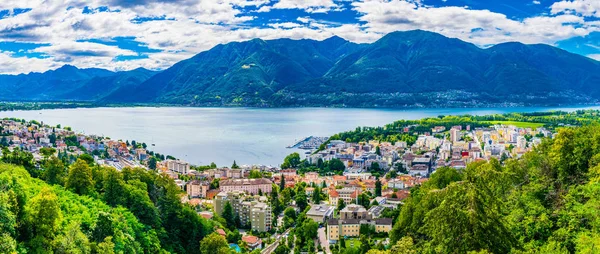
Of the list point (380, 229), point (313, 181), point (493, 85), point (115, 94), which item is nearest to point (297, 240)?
point (380, 229)

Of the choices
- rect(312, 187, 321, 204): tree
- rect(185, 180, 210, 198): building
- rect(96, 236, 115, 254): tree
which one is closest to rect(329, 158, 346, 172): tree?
rect(312, 187, 321, 204): tree

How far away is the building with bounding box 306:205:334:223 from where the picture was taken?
760 inches

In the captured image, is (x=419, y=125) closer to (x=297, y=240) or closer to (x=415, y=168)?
(x=415, y=168)

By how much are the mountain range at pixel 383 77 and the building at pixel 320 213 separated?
285 feet

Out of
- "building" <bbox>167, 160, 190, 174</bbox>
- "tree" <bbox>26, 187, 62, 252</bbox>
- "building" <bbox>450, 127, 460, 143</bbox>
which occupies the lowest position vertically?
"building" <bbox>167, 160, 190, 174</bbox>

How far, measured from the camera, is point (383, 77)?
120438mm

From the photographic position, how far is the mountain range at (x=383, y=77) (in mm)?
112188

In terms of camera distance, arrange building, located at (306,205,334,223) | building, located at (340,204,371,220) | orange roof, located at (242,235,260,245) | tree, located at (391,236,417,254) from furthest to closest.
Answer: building, located at (306,205,334,223), building, located at (340,204,371,220), orange roof, located at (242,235,260,245), tree, located at (391,236,417,254)

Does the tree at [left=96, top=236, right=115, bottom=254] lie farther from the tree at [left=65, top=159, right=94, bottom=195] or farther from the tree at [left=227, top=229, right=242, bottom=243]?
the tree at [left=227, top=229, right=242, bottom=243]

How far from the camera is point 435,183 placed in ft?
47.3

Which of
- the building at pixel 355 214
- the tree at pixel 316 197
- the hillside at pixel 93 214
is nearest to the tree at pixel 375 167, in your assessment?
the tree at pixel 316 197

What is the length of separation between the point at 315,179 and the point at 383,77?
95.3 metres

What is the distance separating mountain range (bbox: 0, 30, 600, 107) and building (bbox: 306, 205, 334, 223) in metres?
86.8

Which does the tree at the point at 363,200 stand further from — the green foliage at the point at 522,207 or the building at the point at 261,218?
the green foliage at the point at 522,207
